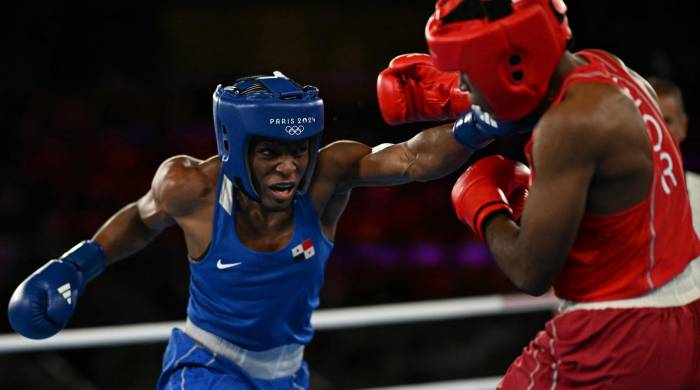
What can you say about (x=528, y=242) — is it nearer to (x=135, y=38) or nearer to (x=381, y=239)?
(x=381, y=239)

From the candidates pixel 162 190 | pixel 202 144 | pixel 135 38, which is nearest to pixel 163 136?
pixel 202 144

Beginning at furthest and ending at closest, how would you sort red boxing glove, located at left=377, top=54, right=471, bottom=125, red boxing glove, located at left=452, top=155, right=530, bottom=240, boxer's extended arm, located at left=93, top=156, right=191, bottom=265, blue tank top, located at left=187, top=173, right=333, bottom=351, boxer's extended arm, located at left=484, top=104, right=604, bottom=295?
boxer's extended arm, located at left=93, top=156, right=191, bottom=265 → blue tank top, located at left=187, top=173, right=333, bottom=351 → red boxing glove, located at left=377, top=54, right=471, bottom=125 → red boxing glove, located at left=452, top=155, right=530, bottom=240 → boxer's extended arm, located at left=484, top=104, right=604, bottom=295

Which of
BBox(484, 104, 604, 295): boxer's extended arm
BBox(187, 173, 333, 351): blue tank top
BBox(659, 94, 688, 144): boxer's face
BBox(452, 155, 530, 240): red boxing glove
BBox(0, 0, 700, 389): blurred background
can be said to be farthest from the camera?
BBox(0, 0, 700, 389): blurred background

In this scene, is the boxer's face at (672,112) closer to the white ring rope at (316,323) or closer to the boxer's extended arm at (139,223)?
the white ring rope at (316,323)

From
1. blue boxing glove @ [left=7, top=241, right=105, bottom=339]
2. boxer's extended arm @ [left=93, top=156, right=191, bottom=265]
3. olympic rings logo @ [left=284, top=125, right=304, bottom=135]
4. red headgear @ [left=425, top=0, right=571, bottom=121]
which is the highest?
red headgear @ [left=425, top=0, right=571, bottom=121]

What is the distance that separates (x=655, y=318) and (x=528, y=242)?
0.29 m

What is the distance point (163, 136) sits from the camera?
20.2 feet

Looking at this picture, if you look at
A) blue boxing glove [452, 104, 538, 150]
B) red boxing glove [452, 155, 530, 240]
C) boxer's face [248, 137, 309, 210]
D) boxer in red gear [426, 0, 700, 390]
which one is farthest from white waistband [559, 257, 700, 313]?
boxer's face [248, 137, 309, 210]

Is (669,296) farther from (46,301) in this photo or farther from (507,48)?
(46,301)

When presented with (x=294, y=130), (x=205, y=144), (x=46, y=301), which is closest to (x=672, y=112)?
(x=294, y=130)

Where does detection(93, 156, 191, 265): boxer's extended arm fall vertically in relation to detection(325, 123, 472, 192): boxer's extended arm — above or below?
below

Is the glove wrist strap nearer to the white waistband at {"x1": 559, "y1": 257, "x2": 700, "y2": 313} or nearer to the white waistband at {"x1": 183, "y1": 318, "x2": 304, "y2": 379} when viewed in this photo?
the white waistband at {"x1": 183, "y1": 318, "x2": 304, "y2": 379}

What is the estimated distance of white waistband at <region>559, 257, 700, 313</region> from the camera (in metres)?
1.74

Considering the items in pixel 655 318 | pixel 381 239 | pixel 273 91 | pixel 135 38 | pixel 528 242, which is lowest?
→ pixel 381 239
